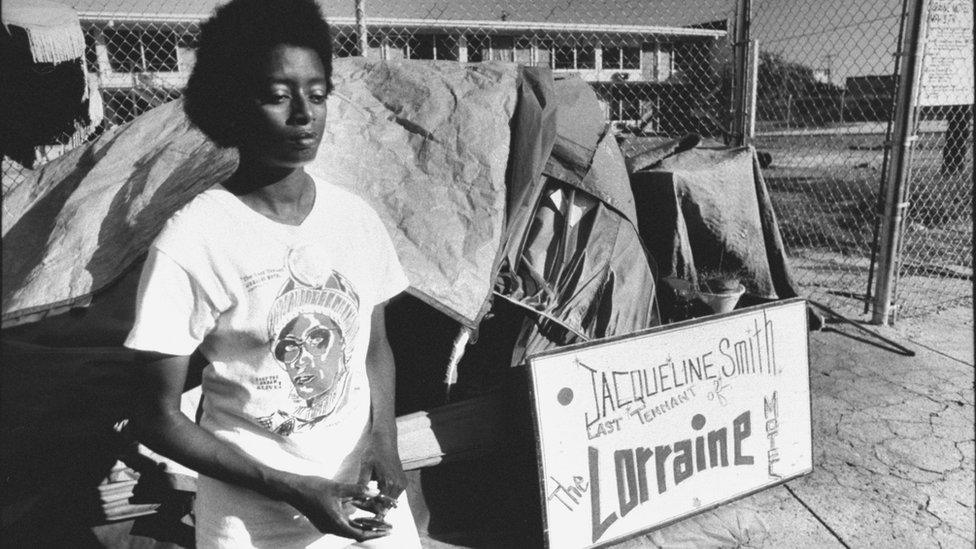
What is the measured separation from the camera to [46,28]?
129 inches

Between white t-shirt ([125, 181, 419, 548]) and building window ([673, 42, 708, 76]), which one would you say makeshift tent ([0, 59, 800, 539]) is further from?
building window ([673, 42, 708, 76])

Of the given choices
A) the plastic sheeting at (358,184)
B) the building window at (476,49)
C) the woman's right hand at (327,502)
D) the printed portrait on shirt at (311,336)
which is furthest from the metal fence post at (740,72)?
the building window at (476,49)

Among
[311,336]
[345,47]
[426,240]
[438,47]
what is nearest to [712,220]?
[426,240]

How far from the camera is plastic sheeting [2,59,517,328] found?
231 cm

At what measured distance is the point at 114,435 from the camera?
97.3 inches

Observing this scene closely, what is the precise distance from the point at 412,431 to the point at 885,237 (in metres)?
3.96

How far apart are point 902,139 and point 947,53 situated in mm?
775

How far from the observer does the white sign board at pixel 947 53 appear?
473cm

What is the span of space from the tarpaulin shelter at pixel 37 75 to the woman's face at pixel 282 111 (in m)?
2.45

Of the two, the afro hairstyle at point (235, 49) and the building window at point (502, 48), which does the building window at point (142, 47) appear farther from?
the building window at point (502, 48)

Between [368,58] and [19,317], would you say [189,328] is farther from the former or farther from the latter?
[368,58]

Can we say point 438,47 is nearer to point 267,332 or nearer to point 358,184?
point 358,184

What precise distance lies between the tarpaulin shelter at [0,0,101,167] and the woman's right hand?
2.74 meters

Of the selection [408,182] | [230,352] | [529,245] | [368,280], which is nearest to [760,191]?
[529,245]
